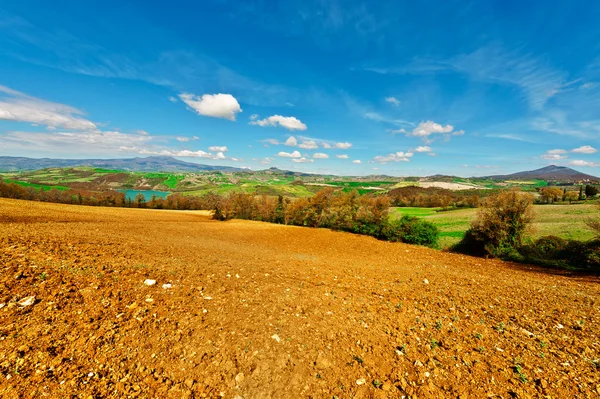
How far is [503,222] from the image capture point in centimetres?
1923

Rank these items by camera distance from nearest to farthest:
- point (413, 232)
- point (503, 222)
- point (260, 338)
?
point (260, 338) → point (503, 222) → point (413, 232)

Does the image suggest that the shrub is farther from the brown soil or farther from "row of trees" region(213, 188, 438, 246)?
the brown soil

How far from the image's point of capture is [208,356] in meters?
4.48

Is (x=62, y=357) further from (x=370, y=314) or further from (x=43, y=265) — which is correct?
(x=370, y=314)

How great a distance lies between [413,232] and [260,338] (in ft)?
82.8

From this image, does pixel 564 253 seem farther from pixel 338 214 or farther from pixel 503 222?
pixel 338 214

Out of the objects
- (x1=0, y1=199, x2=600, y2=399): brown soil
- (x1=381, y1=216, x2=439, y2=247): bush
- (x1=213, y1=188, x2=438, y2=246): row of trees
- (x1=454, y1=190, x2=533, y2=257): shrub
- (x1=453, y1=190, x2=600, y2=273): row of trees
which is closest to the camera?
(x1=0, y1=199, x2=600, y2=399): brown soil

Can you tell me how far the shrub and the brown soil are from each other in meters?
12.3

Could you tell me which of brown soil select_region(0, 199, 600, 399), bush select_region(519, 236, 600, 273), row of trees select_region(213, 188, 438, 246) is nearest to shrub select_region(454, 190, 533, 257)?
bush select_region(519, 236, 600, 273)

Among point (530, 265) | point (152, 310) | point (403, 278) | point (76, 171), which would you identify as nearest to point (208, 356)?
point (152, 310)

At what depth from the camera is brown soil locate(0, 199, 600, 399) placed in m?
3.84

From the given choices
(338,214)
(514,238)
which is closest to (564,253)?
(514,238)

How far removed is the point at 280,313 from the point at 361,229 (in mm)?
28195

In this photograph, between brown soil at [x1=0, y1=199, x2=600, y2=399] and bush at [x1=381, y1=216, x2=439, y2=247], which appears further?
bush at [x1=381, y1=216, x2=439, y2=247]
